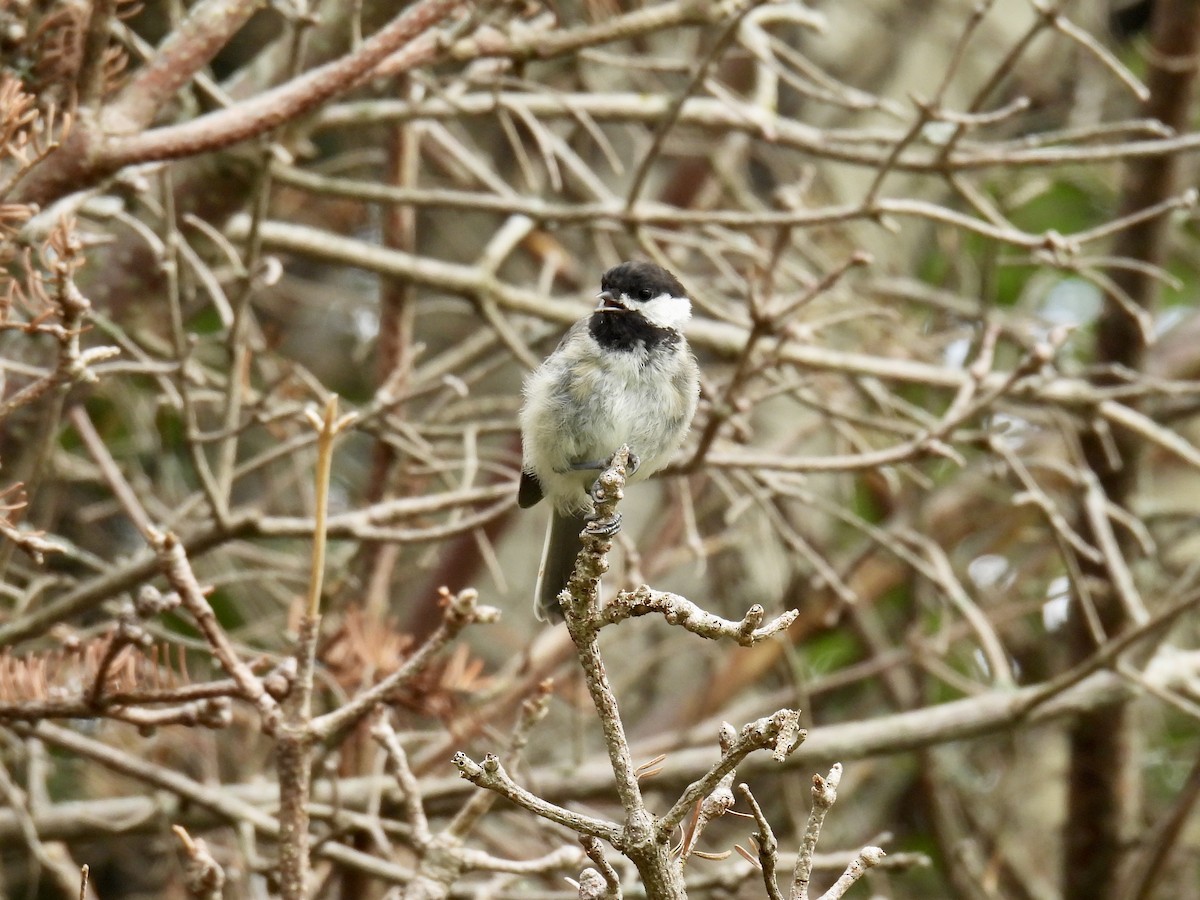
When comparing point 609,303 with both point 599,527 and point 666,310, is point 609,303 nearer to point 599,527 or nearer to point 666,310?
point 666,310

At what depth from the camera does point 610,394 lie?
308 centimetres

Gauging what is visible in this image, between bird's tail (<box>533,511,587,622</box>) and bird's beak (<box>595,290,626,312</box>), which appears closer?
bird's beak (<box>595,290,626,312</box>)

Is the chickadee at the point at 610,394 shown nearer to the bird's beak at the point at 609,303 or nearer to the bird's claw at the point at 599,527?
the bird's beak at the point at 609,303

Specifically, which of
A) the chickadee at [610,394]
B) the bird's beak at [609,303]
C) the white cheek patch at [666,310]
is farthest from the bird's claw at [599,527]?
the white cheek patch at [666,310]

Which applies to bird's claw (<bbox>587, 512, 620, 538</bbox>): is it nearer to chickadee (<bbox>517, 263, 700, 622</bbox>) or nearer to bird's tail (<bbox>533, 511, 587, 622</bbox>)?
chickadee (<bbox>517, 263, 700, 622</bbox>)

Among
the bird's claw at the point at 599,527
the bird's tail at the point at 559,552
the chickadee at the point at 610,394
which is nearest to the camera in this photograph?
the bird's claw at the point at 599,527

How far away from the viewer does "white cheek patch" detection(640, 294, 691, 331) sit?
3.20 metres

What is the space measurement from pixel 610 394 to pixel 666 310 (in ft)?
1.00

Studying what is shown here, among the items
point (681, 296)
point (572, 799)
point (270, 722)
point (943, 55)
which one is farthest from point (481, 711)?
point (943, 55)

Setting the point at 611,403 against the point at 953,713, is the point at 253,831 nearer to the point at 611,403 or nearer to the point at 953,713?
the point at 611,403

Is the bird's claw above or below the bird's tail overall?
below

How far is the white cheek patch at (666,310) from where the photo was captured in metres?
3.20

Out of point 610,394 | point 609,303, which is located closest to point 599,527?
point 610,394

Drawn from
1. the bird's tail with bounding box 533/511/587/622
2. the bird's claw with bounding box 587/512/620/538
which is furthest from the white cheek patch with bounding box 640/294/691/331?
the bird's claw with bounding box 587/512/620/538
